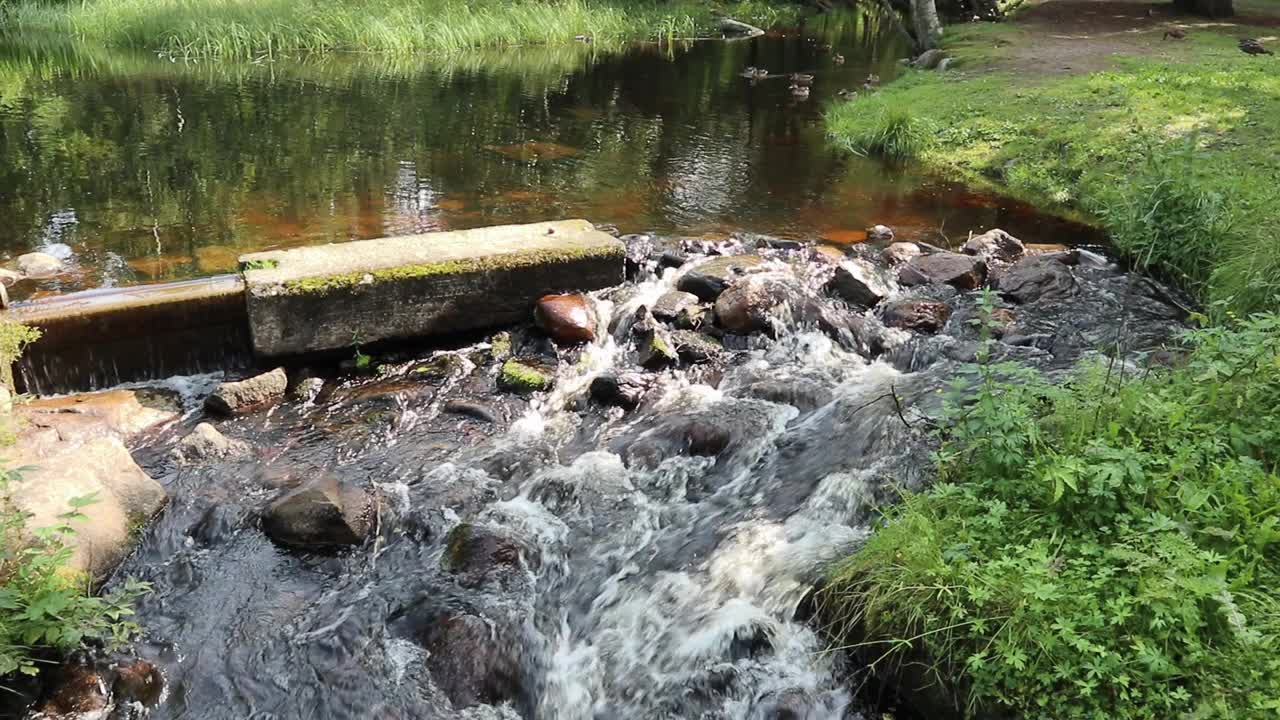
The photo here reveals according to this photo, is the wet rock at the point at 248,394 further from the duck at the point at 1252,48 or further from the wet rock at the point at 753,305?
the duck at the point at 1252,48

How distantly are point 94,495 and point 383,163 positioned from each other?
783cm

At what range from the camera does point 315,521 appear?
4.76 metres

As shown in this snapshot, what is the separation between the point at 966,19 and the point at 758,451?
23.1 metres

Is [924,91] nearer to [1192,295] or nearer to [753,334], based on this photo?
[1192,295]

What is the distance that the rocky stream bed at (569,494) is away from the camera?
4023 millimetres

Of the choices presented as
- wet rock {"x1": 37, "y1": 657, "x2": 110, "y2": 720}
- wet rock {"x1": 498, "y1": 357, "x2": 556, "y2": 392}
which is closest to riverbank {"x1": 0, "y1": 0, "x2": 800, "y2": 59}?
wet rock {"x1": 498, "y1": 357, "x2": 556, "y2": 392}

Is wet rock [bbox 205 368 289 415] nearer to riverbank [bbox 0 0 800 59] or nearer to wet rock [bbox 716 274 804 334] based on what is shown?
wet rock [bbox 716 274 804 334]

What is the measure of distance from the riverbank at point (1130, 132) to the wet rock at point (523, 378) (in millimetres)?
4333

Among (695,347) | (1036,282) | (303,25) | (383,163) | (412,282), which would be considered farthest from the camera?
(303,25)

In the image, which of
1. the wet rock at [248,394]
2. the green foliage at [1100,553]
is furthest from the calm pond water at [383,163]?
the green foliage at [1100,553]

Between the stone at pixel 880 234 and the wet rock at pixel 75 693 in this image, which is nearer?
the wet rock at pixel 75 693

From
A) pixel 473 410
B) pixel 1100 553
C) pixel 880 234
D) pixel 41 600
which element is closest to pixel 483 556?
pixel 473 410

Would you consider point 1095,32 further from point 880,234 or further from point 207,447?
point 207,447

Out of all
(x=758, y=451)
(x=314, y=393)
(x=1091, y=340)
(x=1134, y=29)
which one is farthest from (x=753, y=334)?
(x=1134, y=29)
